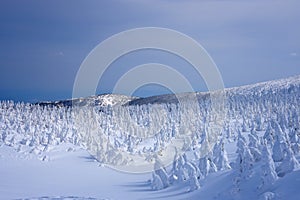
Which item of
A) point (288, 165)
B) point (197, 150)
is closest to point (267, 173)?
point (288, 165)

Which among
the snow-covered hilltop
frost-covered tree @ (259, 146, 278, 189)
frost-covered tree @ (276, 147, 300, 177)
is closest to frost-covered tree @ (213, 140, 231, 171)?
the snow-covered hilltop

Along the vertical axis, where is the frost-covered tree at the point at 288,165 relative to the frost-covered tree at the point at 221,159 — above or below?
below

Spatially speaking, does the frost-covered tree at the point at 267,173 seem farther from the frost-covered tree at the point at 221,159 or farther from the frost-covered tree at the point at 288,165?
the frost-covered tree at the point at 221,159

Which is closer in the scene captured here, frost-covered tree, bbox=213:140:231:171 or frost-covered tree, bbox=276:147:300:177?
frost-covered tree, bbox=276:147:300:177

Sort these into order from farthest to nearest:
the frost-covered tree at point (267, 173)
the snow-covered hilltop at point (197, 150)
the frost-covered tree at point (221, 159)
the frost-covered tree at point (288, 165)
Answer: the frost-covered tree at point (221, 159)
the snow-covered hilltop at point (197, 150)
the frost-covered tree at point (288, 165)
the frost-covered tree at point (267, 173)

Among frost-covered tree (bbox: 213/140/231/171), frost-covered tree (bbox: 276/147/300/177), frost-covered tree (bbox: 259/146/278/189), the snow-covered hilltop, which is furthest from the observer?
frost-covered tree (bbox: 213/140/231/171)

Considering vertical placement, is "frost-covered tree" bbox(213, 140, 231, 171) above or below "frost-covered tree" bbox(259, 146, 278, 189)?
above

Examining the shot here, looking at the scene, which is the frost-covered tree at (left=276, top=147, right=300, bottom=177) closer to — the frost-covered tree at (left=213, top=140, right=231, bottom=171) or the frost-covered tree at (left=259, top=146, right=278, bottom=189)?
the frost-covered tree at (left=259, top=146, right=278, bottom=189)

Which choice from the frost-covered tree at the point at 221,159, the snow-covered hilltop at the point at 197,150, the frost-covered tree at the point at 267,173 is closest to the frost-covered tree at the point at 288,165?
the snow-covered hilltop at the point at 197,150

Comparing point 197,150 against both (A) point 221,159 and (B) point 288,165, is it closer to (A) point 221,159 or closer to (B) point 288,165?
(A) point 221,159

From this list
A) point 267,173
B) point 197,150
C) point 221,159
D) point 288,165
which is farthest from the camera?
point 197,150

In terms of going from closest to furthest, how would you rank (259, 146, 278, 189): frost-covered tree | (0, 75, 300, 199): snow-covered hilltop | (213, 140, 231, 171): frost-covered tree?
(259, 146, 278, 189): frost-covered tree, (0, 75, 300, 199): snow-covered hilltop, (213, 140, 231, 171): frost-covered tree

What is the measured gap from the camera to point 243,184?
25.8 meters

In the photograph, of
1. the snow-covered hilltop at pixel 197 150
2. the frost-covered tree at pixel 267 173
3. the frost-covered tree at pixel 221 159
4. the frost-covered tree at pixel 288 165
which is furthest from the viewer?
the frost-covered tree at pixel 221 159
